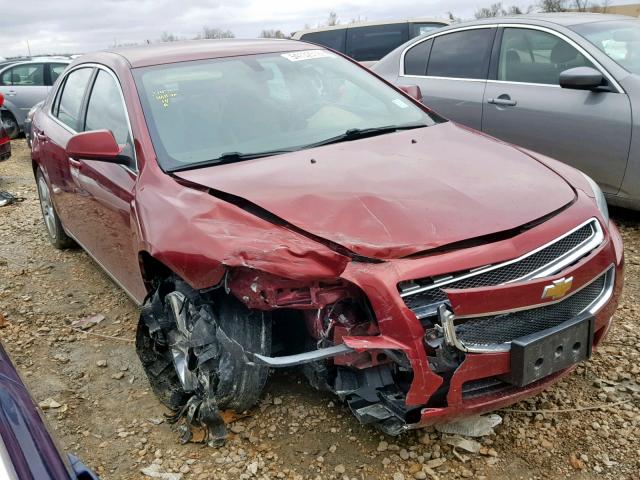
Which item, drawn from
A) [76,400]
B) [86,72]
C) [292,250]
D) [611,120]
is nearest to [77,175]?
[86,72]

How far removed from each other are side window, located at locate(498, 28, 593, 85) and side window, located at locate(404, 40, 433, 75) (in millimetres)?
888

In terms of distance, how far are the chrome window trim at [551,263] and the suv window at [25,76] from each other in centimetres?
1172

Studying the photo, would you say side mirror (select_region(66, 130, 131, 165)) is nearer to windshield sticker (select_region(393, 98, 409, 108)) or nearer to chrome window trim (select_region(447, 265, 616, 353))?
windshield sticker (select_region(393, 98, 409, 108))

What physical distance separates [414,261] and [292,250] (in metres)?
0.42

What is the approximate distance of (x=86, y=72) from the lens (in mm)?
4219

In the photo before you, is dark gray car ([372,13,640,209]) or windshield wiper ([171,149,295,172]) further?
dark gray car ([372,13,640,209])

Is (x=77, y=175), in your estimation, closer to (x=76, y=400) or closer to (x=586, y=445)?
(x=76, y=400)

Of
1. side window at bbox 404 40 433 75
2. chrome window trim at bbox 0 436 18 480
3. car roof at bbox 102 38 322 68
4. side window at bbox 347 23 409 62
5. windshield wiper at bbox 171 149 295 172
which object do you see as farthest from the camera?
side window at bbox 347 23 409 62

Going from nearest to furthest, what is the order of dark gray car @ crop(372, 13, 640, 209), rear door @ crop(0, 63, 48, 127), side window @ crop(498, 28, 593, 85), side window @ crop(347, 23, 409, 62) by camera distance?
dark gray car @ crop(372, 13, 640, 209), side window @ crop(498, 28, 593, 85), rear door @ crop(0, 63, 48, 127), side window @ crop(347, 23, 409, 62)

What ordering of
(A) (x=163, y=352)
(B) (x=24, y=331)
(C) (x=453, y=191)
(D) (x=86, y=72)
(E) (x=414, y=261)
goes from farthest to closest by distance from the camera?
1. (D) (x=86, y=72)
2. (B) (x=24, y=331)
3. (A) (x=163, y=352)
4. (C) (x=453, y=191)
5. (E) (x=414, y=261)

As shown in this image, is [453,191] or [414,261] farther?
[453,191]

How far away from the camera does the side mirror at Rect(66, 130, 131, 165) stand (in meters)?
3.06

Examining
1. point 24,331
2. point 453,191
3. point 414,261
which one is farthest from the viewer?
point 24,331

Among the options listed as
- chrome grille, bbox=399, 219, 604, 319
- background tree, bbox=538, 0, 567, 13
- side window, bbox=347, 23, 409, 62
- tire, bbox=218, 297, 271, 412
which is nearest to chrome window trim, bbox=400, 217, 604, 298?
chrome grille, bbox=399, 219, 604, 319
